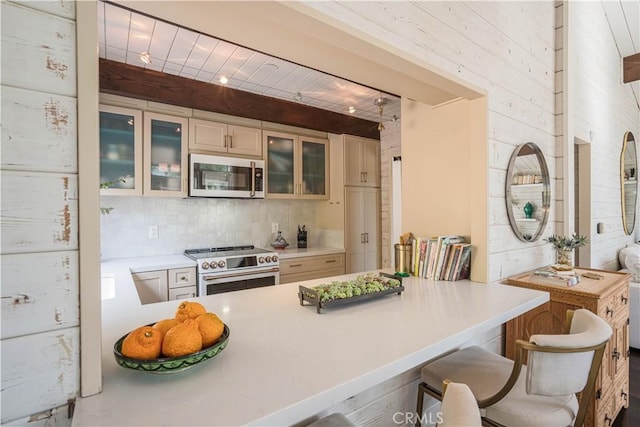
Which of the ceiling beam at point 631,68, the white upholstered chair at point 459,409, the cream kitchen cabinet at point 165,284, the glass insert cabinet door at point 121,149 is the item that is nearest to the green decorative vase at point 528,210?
the white upholstered chair at point 459,409

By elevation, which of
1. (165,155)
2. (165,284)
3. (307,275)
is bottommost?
(307,275)

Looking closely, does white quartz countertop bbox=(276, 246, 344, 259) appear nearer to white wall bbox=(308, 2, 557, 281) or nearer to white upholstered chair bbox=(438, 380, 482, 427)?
white wall bbox=(308, 2, 557, 281)

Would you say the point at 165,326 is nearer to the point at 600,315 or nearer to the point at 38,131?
the point at 38,131

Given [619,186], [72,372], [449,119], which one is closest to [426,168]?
[449,119]

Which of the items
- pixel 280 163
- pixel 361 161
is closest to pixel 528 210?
pixel 361 161

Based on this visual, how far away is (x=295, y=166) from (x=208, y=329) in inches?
120

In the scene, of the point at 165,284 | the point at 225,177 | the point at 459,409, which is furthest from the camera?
the point at 225,177

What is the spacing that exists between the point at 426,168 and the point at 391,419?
1.47 meters

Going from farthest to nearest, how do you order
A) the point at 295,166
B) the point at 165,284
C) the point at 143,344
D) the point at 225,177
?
1. the point at 295,166
2. the point at 225,177
3. the point at 165,284
4. the point at 143,344

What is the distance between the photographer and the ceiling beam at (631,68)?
13.9 feet

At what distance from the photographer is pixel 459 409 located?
659 mm

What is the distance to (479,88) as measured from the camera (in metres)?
1.77

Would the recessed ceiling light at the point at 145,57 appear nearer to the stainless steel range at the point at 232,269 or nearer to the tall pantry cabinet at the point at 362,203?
the stainless steel range at the point at 232,269

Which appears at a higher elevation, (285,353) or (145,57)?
(145,57)
